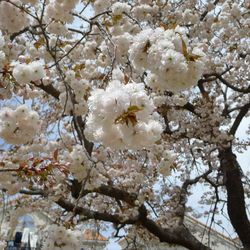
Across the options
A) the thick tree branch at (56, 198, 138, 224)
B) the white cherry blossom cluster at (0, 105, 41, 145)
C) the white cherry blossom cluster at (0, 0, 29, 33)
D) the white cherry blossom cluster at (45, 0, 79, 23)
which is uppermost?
the white cherry blossom cluster at (45, 0, 79, 23)

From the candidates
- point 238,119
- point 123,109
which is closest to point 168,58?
point 123,109

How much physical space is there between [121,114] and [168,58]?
37cm

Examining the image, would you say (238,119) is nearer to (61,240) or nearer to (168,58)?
(61,240)

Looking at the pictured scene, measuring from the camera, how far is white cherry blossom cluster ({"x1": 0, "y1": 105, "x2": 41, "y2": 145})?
2861mm

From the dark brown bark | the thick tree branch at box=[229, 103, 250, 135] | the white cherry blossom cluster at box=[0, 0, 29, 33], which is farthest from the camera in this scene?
the thick tree branch at box=[229, 103, 250, 135]

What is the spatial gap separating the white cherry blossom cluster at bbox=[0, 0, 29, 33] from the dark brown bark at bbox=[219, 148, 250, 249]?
523 centimetres

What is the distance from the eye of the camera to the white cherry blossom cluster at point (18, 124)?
286cm

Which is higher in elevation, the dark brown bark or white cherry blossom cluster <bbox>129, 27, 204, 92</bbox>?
the dark brown bark

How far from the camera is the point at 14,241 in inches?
407

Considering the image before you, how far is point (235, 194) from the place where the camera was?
25.8 ft

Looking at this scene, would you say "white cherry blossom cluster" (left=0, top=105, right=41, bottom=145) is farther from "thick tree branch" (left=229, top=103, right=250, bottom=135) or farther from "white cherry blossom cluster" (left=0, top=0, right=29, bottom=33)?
"thick tree branch" (left=229, top=103, right=250, bottom=135)

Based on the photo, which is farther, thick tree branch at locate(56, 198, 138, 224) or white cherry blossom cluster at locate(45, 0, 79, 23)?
thick tree branch at locate(56, 198, 138, 224)

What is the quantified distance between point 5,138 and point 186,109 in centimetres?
525

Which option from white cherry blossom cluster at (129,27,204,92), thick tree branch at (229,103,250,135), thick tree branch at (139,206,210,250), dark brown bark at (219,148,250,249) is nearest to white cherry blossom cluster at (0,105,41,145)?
white cherry blossom cluster at (129,27,204,92)
